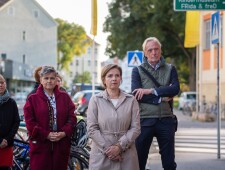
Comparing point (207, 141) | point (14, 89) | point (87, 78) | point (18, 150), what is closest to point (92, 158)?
point (18, 150)

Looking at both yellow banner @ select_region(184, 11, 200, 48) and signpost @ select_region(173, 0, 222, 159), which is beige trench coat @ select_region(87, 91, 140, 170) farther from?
yellow banner @ select_region(184, 11, 200, 48)

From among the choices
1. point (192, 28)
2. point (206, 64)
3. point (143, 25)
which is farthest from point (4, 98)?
point (143, 25)

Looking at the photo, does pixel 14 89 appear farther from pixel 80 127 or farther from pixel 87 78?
pixel 80 127

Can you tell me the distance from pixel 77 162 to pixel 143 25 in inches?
1628

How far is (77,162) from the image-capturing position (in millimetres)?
7695

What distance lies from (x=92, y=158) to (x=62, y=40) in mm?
87400

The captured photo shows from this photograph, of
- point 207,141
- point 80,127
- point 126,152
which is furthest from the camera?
point 207,141

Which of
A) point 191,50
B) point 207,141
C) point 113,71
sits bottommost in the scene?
point 207,141

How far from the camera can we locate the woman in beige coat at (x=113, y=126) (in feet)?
17.7

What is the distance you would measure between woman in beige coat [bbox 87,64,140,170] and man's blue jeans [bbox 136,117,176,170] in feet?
3.29

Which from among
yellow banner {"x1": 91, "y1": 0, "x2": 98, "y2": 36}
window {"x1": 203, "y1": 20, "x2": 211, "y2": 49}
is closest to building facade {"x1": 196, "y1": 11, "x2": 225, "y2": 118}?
window {"x1": 203, "y1": 20, "x2": 211, "y2": 49}

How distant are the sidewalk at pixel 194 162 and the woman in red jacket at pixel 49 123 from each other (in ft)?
13.0

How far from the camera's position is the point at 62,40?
92.1 metres

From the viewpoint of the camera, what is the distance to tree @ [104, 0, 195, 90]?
45.0 metres
